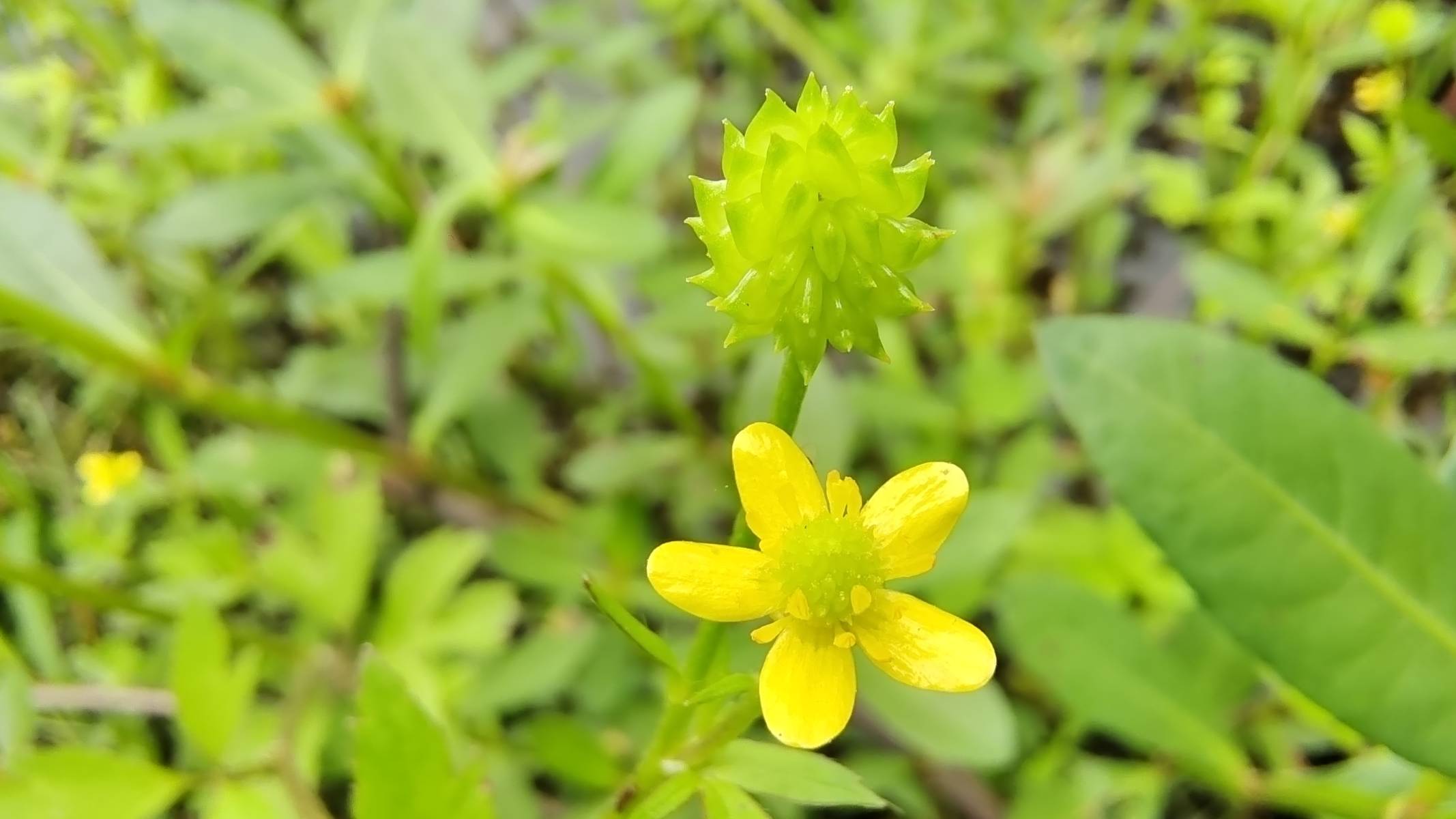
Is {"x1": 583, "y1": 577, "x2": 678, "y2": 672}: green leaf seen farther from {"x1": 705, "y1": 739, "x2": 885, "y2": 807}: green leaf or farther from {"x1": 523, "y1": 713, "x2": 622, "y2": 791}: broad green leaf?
{"x1": 523, "y1": 713, "x2": 622, "y2": 791}: broad green leaf

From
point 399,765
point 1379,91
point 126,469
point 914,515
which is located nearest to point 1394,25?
point 1379,91

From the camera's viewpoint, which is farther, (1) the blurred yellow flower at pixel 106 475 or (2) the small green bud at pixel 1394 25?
(1) the blurred yellow flower at pixel 106 475

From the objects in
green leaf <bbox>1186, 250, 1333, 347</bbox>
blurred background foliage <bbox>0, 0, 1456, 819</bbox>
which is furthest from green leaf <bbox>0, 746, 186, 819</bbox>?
green leaf <bbox>1186, 250, 1333, 347</bbox>

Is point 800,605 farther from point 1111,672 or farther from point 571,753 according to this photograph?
point 1111,672

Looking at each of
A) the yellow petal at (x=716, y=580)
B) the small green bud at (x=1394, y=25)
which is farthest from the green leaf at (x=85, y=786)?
the small green bud at (x=1394, y=25)

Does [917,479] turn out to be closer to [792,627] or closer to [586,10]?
[792,627]

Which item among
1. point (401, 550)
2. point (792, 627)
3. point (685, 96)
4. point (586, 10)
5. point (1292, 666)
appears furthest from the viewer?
point (586, 10)

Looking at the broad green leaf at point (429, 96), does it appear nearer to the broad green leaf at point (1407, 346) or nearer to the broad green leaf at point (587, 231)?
the broad green leaf at point (587, 231)

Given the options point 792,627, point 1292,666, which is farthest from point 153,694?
point 1292,666
